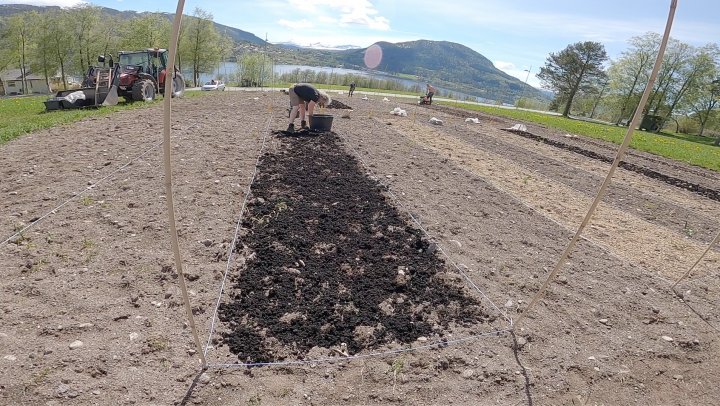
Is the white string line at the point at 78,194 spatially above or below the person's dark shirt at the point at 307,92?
below

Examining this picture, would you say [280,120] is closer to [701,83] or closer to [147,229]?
[147,229]

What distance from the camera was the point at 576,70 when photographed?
37844mm

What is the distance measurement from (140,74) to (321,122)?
30.1 ft

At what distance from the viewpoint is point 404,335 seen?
10.6ft

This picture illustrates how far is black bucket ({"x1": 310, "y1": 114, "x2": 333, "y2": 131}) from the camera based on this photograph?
10211mm

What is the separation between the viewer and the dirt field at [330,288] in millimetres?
2721

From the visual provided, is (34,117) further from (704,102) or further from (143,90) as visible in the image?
(704,102)


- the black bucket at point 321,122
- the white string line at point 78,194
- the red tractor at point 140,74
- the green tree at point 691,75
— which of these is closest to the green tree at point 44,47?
the red tractor at point 140,74

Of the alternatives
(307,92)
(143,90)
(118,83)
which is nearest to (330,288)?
(307,92)

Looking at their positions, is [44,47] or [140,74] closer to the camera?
[140,74]

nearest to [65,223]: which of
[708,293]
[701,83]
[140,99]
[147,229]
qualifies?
[147,229]

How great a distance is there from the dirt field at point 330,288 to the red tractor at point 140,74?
23.8 ft

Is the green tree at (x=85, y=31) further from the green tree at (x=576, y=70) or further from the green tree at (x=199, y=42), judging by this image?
the green tree at (x=576, y=70)

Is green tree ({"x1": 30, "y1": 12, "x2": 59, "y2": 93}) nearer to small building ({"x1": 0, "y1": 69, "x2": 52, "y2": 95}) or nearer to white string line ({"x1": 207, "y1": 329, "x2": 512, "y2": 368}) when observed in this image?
small building ({"x1": 0, "y1": 69, "x2": 52, "y2": 95})
